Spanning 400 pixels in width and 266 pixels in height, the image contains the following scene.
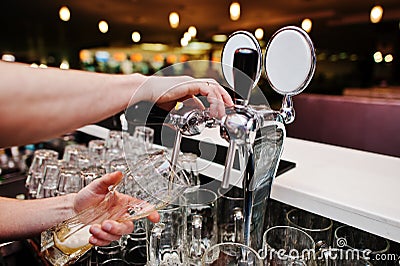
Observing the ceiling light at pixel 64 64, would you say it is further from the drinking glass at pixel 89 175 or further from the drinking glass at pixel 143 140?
the drinking glass at pixel 89 175

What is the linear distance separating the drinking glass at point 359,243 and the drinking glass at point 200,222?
0.89ft

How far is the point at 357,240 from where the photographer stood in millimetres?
695

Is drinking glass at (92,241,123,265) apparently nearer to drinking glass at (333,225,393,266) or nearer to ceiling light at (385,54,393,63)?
drinking glass at (333,225,393,266)

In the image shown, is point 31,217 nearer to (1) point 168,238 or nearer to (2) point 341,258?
(1) point 168,238

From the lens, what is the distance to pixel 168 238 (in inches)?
27.8

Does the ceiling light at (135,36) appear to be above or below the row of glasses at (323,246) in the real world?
above

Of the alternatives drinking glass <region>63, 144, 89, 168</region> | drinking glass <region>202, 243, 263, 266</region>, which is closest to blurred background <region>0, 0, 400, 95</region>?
drinking glass <region>63, 144, 89, 168</region>

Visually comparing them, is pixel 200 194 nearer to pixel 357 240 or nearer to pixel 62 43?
pixel 357 240

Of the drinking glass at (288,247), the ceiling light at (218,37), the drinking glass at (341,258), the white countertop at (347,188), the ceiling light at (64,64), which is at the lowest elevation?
the drinking glass at (341,258)

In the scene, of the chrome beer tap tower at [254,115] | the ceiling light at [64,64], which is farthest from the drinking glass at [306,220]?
the ceiling light at [64,64]

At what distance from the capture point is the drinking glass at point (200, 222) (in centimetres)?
72

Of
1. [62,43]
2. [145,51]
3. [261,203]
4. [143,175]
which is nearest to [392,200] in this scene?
[261,203]

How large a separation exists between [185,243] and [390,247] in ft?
1.41

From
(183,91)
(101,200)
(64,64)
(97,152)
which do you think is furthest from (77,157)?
(64,64)
